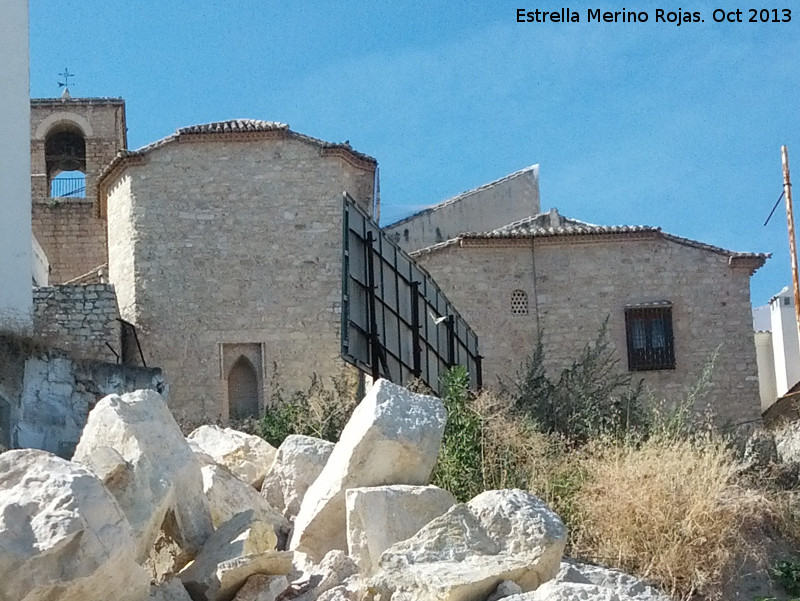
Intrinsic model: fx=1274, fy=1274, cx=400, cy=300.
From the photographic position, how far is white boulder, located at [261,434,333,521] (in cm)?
934

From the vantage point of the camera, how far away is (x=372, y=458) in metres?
8.41

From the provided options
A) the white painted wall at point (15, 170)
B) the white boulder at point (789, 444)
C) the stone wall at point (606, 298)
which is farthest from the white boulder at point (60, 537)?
the stone wall at point (606, 298)

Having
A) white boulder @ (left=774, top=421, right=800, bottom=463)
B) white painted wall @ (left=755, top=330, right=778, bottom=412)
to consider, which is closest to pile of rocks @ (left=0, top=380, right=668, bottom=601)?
white boulder @ (left=774, top=421, right=800, bottom=463)

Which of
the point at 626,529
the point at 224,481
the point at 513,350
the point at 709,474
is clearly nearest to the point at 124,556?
the point at 224,481

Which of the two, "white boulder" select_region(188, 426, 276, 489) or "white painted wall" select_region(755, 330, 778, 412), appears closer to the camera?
"white boulder" select_region(188, 426, 276, 489)

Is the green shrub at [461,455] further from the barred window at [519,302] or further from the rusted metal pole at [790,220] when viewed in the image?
the barred window at [519,302]

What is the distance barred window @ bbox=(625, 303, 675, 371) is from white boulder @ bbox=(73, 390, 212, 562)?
17.4m

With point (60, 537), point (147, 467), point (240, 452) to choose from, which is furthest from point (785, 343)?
point (60, 537)

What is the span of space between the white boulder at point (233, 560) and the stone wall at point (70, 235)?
21.7 meters

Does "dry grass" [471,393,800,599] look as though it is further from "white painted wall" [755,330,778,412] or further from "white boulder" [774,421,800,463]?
"white painted wall" [755,330,778,412]

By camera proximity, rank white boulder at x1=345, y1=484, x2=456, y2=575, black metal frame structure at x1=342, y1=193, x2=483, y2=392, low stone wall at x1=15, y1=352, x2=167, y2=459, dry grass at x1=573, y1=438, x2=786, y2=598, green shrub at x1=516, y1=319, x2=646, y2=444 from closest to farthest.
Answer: white boulder at x1=345, y1=484, x2=456, y2=575
dry grass at x1=573, y1=438, x2=786, y2=598
green shrub at x1=516, y1=319, x2=646, y2=444
low stone wall at x1=15, y1=352, x2=167, y2=459
black metal frame structure at x1=342, y1=193, x2=483, y2=392

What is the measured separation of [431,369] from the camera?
51.1ft

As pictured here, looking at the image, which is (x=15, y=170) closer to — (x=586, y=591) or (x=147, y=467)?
(x=147, y=467)

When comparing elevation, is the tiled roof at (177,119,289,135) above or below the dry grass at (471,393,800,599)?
above
